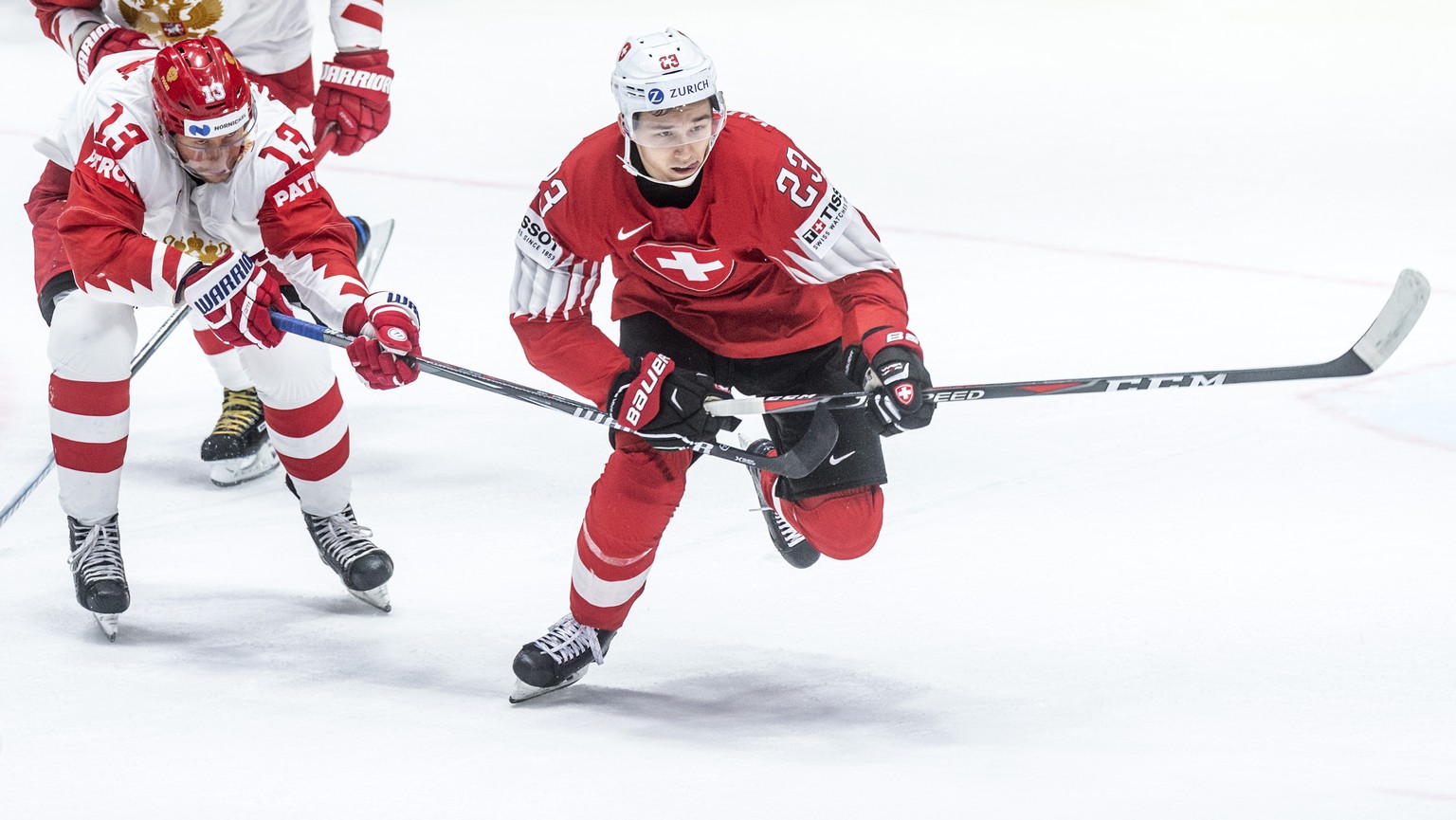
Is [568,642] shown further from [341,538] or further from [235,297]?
[235,297]

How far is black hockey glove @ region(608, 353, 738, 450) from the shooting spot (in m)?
2.61

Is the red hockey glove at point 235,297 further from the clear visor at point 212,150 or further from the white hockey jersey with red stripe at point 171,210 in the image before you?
the clear visor at point 212,150

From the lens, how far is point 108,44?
3496mm

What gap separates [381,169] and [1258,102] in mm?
3489

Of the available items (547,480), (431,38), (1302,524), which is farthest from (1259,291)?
(431,38)

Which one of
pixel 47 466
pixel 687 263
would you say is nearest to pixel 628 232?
pixel 687 263

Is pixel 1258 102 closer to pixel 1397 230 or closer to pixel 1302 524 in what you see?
pixel 1397 230

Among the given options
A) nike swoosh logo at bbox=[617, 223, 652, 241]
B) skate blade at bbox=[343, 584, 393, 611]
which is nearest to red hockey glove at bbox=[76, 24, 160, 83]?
skate blade at bbox=[343, 584, 393, 611]

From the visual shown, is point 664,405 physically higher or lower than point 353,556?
higher

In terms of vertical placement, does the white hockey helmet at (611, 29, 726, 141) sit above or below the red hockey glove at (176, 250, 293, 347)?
above

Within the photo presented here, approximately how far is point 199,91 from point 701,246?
850 millimetres

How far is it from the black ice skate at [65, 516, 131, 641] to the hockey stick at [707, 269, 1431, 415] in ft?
3.73

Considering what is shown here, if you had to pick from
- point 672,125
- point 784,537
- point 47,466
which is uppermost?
point 672,125

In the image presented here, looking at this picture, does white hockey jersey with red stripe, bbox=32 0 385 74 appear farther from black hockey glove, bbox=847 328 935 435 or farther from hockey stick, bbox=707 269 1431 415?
black hockey glove, bbox=847 328 935 435
